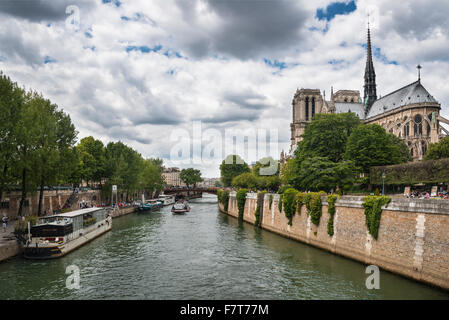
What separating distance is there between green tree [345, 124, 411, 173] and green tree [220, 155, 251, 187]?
252ft

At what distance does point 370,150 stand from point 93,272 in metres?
37.7

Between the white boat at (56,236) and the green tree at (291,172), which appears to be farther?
the green tree at (291,172)

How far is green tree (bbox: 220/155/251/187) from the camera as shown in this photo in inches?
4791

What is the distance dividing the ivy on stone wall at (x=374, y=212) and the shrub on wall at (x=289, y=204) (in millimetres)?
11525

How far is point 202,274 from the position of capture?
20609 millimetres

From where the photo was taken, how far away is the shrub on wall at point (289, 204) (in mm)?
33625

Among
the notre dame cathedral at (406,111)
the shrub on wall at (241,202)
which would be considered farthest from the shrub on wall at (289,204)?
the notre dame cathedral at (406,111)

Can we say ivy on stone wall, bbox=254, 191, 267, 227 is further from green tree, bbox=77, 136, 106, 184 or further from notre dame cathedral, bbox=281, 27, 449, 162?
notre dame cathedral, bbox=281, 27, 449, 162

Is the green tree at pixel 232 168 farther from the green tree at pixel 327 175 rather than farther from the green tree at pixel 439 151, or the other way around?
the green tree at pixel 327 175

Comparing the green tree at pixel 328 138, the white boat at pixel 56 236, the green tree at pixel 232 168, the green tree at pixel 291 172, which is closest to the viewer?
the white boat at pixel 56 236

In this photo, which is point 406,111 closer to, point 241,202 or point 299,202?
point 241,202

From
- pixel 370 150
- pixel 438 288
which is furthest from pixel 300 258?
pixel 370 150

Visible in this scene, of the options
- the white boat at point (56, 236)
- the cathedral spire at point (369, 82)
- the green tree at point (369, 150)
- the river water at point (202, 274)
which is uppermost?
the cathedral spire at point (369, 82)
